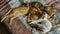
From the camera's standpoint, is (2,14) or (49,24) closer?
(49,24)

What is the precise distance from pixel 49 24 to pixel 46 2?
0.26 meters

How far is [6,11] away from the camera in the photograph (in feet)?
4.58

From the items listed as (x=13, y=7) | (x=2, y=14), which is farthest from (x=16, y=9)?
(x=2, y=14)

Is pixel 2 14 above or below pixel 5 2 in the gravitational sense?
below

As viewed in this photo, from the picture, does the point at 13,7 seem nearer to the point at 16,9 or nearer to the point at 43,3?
the point at 16,9

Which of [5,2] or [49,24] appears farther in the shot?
[5,2]

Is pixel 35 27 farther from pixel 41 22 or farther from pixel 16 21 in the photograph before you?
pixel 16 21

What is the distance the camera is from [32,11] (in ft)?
4.43

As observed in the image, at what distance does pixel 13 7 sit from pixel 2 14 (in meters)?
0.12

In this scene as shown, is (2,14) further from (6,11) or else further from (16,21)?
(16,21)

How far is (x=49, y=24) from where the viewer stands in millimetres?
1228

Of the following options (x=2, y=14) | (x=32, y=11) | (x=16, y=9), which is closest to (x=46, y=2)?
(x=32, y=11)

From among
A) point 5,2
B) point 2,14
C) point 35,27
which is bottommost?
point 35,27

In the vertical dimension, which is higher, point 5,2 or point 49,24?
point 5,2
